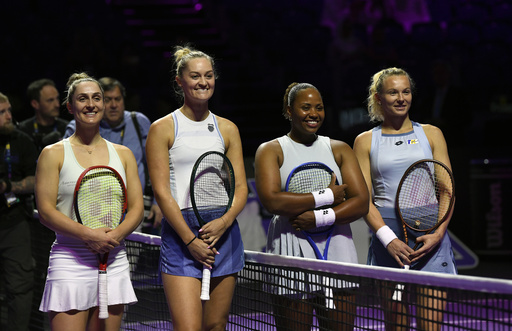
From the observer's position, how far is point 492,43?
13.1 meters

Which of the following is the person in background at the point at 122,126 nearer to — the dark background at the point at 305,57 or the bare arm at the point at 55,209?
the dark background at the point at 305,57

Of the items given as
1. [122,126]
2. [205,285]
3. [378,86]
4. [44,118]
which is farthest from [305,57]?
[205,285]

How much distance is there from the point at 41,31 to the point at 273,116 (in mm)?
3945

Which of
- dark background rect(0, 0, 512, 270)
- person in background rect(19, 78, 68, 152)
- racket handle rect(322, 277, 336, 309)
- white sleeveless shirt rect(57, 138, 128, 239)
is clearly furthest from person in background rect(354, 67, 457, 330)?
dark background rect(0, 0, 512, 270)

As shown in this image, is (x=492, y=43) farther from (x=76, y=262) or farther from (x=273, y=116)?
(x=76, y=262)

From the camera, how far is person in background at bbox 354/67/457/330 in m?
4.06

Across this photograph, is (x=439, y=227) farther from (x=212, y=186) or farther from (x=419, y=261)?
(x=212, y=186)

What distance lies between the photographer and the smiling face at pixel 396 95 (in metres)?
4.20

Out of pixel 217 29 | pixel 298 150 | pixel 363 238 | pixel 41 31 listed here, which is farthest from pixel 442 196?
pixel 217 29

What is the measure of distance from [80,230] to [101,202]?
0.69 feet

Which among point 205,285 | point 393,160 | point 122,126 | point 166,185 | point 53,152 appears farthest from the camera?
point 122,126

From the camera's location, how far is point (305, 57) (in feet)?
42.7

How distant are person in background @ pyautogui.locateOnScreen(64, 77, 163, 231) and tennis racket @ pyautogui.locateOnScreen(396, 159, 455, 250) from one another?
7.91 feet

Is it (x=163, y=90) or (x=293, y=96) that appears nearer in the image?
(x=293, y=96)
